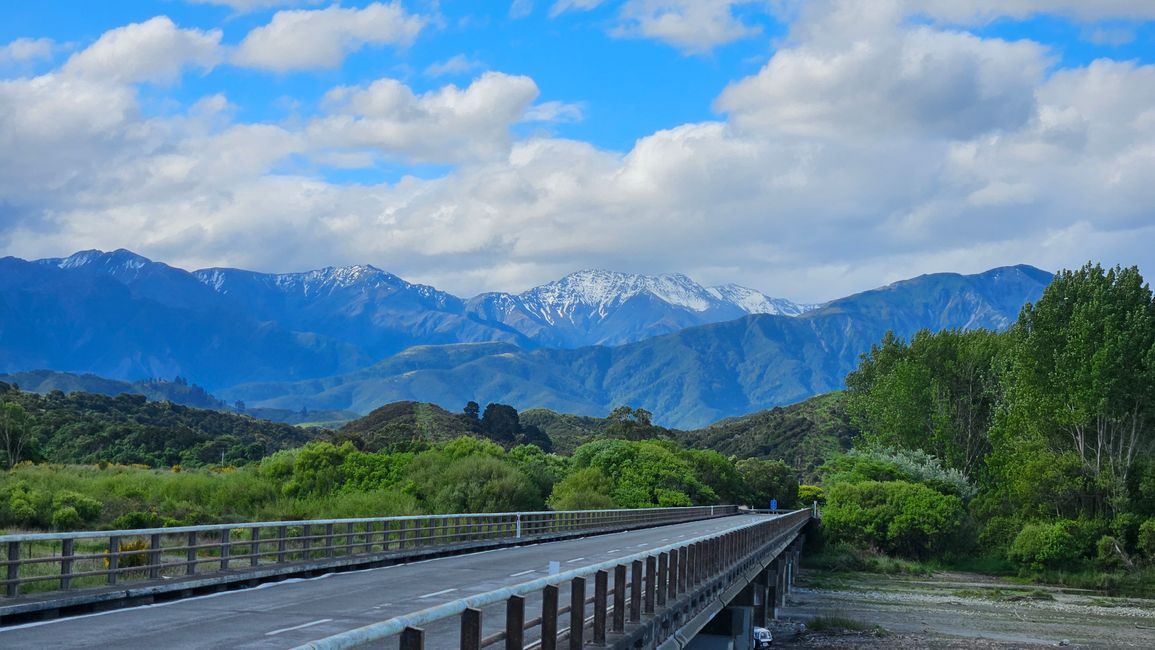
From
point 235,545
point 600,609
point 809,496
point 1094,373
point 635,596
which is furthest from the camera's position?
point 809,496

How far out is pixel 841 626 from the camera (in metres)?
47.8

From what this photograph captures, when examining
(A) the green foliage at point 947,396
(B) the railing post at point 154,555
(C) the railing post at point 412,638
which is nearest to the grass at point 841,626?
(B) the railing post at point 154,555

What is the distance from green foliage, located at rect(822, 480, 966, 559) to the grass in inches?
1197

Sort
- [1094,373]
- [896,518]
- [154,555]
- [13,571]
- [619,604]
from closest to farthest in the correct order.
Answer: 1. [619,604]
2. [13,571]
3. [154,555]
4. [1094,373]
5. [896,518]

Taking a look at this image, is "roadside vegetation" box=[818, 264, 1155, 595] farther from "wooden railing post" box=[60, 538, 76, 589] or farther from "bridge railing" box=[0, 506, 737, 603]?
"wooden railing post" box=[60, 538, 76, 589]

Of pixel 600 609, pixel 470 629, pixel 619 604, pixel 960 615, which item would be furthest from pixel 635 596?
pixel 960 615

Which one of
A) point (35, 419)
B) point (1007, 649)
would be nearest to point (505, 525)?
point (1007, 649)

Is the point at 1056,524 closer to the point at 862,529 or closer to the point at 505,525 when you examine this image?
the point at 862,529

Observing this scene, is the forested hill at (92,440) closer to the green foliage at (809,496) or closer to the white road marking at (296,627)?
the green foliage at (809,496)

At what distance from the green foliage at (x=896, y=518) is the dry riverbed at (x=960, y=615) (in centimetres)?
495

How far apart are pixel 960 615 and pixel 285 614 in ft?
138

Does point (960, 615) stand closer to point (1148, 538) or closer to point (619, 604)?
point (1148, 538)

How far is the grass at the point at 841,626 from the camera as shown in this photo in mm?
46281

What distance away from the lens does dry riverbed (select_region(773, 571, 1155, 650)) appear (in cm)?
4388
